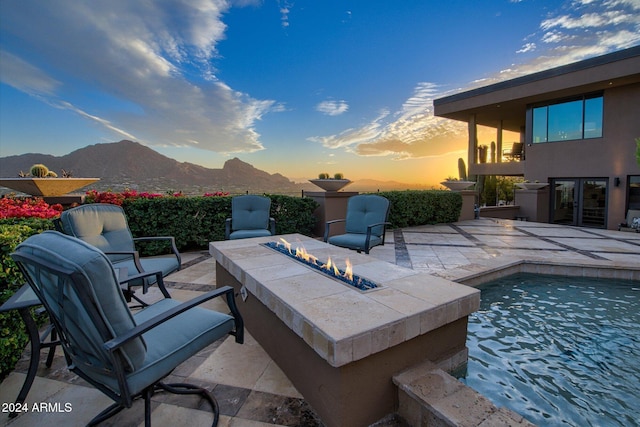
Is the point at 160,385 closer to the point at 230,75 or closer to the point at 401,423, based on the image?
the point at 401,423

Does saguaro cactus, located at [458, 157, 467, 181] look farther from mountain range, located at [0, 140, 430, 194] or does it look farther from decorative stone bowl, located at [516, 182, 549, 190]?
mountain range, located at [0, 140, 430, 194]

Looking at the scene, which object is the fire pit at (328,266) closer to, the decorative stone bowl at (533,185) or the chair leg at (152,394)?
the chair leg at (152,394)

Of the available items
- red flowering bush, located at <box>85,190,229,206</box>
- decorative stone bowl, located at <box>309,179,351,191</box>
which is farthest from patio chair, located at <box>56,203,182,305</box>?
decorative stone bowl, located at <box>309,179,351,191</box>

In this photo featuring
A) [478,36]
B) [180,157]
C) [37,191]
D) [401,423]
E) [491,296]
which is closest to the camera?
[401,423]

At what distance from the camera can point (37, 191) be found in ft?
15.1

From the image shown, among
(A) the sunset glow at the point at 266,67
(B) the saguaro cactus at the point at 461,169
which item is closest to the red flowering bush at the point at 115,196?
(A) the sunset glow at the point at 266,67

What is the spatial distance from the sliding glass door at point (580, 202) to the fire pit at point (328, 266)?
11.9 metres

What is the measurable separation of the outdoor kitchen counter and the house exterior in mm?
11501

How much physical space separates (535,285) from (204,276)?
13.6 ft

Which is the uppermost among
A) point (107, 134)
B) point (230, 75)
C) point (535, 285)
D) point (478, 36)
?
point (478, 36)

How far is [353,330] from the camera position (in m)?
1.35

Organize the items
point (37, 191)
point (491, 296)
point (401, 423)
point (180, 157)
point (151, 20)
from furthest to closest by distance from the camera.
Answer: point (180, 157)
point (151, 20)
point (37, 191)
point (491, 296)
point (401, 423)

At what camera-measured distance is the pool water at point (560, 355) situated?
1.61 metres

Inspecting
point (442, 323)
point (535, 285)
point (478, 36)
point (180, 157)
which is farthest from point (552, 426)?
point (180, 157)
